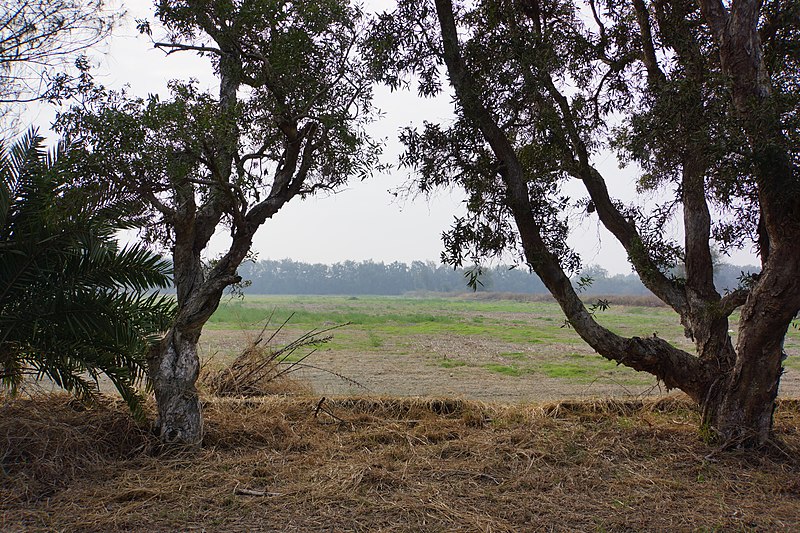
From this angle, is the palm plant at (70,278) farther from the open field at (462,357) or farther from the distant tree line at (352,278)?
the distant tree line at (352,278)

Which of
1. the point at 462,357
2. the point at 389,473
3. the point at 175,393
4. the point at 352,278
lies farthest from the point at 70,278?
the point at 352,278

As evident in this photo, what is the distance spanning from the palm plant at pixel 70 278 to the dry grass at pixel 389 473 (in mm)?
716

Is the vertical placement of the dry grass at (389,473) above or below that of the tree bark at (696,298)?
below

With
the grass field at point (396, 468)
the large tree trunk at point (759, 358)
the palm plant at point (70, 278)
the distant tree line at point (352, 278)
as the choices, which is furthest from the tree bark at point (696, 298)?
the distant tree line at point (352, 278)

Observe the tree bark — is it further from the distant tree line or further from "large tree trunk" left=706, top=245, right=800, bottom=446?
the distant tree line

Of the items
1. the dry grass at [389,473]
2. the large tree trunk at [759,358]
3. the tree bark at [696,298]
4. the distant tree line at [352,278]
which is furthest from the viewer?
the distant tree line at [352,278]

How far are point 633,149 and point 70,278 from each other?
15.9 ft

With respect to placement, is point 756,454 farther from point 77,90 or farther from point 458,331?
point 458,331

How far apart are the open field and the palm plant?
2.71m

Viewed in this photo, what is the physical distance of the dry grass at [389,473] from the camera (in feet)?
13.7

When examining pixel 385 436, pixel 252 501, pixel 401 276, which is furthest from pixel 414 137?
pixel 401 276

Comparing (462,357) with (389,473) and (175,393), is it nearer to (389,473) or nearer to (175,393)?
(389,473)

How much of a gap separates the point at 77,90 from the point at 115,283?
180 centimetres

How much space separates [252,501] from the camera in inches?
175
